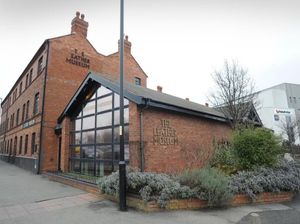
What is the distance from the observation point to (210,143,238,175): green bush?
10.8 metres

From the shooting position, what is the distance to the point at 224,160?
39.2 feet

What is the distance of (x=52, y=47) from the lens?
710 inches

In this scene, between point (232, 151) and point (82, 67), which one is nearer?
point (232, 151)

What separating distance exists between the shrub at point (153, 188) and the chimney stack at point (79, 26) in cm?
1554

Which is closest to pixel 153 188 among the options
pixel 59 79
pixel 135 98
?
pixel 135 98

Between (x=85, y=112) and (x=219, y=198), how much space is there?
9.02 metres

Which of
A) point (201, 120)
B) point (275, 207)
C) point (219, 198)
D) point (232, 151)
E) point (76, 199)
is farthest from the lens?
point (201, 120)

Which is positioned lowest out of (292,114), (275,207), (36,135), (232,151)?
(275,207)

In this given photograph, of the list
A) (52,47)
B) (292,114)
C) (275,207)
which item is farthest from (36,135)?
(292,114)

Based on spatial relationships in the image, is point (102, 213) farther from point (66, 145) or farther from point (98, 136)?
point (66, 145)

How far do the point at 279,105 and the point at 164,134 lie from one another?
4557cm

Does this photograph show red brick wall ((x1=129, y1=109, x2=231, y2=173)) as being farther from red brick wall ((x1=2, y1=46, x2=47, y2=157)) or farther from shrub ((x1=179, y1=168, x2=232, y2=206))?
red brick wall ((x1=2, y1=46, x2=47, y2=157))

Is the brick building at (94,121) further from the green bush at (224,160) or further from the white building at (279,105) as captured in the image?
the white building at (279,105)

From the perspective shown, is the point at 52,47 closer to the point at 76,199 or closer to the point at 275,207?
the point at 76,199
